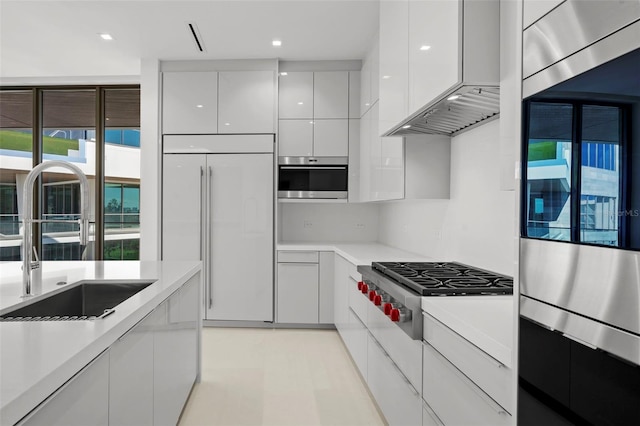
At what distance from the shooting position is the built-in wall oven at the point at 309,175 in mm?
4445

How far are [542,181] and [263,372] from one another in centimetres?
280

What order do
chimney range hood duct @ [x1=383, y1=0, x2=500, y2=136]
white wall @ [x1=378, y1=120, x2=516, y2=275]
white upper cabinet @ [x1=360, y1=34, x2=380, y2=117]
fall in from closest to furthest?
chimney range hood duct @ [x1=383, y1=0, x2=500, y2=136], white wall @ [x1=378, y1=120, x2=516, y2=275], white upper cabinet @ [x1=360, y1=34, x2=380, y2=117]

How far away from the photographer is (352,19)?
11.4ft

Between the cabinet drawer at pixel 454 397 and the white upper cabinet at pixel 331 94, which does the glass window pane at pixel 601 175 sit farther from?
the white upper cabinet at pixel 331 94

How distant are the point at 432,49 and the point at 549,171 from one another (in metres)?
1.20

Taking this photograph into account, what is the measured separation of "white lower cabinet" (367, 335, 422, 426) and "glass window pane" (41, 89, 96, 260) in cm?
408

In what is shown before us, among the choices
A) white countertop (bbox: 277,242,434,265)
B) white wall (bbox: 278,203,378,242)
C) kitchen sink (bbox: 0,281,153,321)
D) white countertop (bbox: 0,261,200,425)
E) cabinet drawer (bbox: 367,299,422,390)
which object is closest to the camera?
white countertop (bbox: 0,261,200,425)

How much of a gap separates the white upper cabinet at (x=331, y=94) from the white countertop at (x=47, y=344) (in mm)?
2812

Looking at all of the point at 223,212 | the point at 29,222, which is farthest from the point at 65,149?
the point at 29,222

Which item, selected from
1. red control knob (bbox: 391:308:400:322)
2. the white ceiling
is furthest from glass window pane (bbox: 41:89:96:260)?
red control knob (bbox: 391:308:400:322)

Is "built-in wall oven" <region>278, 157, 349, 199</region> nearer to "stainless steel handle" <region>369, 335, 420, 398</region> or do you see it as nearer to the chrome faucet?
"stainless steel handle" <region>369, 335, 420, 398</region>

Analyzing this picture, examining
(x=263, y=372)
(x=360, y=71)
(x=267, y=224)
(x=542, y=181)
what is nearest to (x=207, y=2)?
(x=360, y=71)

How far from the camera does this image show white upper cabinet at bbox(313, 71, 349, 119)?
4.43m

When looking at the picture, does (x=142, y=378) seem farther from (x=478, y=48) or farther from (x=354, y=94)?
(x=354, y=94)
